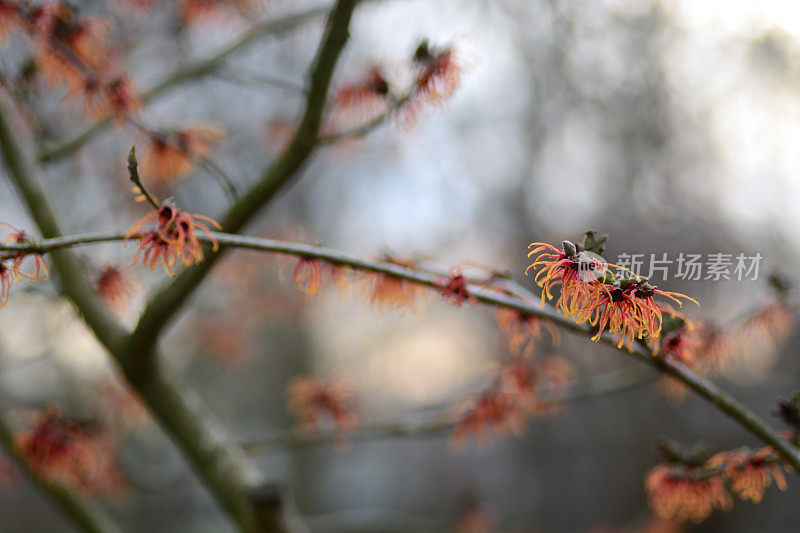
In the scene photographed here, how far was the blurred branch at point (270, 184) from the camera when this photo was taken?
1.25m

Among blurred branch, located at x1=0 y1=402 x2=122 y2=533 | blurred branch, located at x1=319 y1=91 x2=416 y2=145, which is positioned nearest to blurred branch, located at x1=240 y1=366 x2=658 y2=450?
blurred branch, located at x1=0 y1=402 x2=122 y2=533

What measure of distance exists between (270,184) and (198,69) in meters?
1.08

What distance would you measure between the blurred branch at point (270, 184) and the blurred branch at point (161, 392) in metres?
0.24

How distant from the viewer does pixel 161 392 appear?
1705 mm

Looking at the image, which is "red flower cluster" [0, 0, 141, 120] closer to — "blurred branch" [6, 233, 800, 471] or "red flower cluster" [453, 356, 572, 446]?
"blurred branch" [6, 233, 800, 471]

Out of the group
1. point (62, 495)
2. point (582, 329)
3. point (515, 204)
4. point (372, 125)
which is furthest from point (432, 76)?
point (515, 204)

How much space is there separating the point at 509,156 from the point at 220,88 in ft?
9.69

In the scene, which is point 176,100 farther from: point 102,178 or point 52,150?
point 52,150

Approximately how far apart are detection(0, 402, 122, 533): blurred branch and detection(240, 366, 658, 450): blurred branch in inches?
24.3

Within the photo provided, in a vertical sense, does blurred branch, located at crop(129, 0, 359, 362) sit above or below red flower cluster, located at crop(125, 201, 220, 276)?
above

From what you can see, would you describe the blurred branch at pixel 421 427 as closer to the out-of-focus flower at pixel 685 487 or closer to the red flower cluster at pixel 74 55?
the out-of-focus flower at pixel 685 487

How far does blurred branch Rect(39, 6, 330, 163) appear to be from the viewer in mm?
2018

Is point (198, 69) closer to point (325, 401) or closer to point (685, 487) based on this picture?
point (325, 401)

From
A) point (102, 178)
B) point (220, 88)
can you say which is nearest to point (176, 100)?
point (220, 88)
